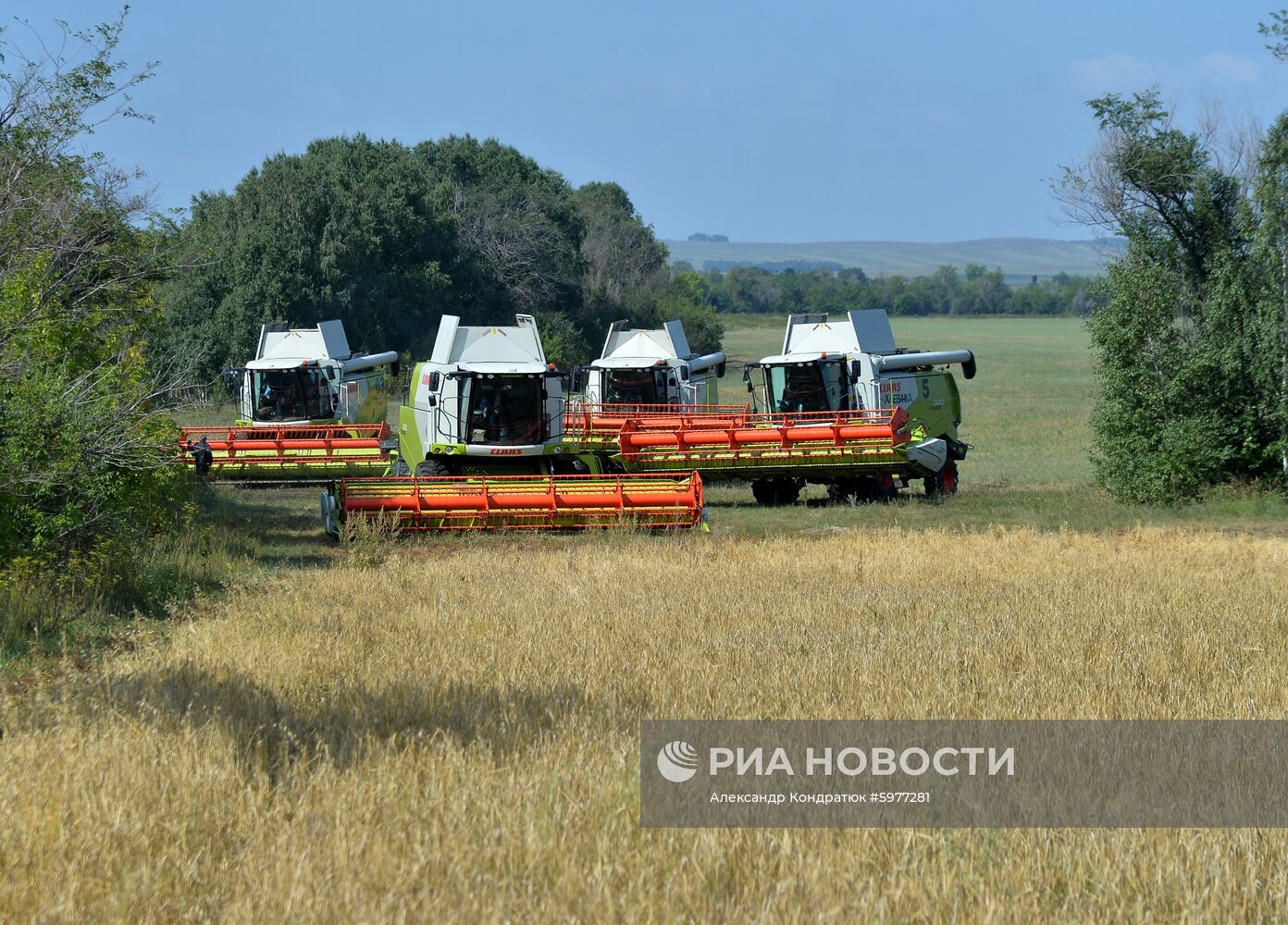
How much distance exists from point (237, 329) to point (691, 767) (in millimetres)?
47379

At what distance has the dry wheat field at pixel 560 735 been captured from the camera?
4.28 m

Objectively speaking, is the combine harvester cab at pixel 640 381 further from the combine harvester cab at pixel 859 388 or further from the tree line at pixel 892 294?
the tree line at pixel 892 294

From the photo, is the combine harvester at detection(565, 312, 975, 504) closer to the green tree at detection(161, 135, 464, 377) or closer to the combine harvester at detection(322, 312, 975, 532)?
the combine harvester at detection(322, 312, 975, 532)

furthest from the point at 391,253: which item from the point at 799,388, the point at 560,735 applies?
the point at 560,735

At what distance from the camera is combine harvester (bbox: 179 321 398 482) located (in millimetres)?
22859

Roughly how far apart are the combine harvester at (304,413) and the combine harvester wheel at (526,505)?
17.6 ft

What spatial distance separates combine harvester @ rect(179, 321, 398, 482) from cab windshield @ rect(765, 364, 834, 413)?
679 centimetres

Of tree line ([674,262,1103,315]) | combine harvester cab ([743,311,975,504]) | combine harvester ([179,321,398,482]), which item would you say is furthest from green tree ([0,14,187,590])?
tree line ([674,262,1103,315])

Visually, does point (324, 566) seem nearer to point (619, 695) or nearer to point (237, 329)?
point (619, 695)

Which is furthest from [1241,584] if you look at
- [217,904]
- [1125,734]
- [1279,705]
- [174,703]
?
[217,904]

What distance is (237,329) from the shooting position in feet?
165

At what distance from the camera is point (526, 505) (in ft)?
57.4

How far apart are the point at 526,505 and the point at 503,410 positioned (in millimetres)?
3453

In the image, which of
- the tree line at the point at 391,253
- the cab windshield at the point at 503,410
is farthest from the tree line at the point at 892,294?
the cab windshield at the point at 503,410
